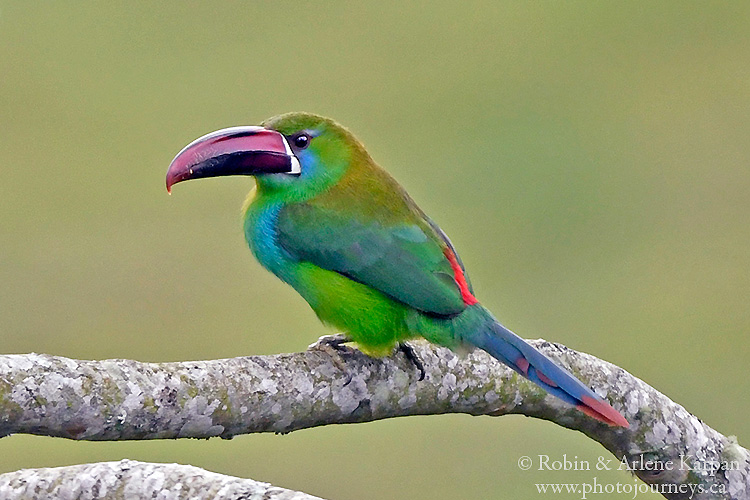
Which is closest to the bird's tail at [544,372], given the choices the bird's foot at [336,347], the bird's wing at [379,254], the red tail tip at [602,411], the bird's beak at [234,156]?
the red tail tip at [602,411]

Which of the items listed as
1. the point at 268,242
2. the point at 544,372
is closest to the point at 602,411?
the point at 544,372

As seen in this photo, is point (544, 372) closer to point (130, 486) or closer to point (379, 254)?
point (379, 254)

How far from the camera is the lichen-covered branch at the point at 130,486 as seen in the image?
2.28 metres

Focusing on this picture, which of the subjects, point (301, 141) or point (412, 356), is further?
point (301, 141)

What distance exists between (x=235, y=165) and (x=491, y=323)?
0.71m

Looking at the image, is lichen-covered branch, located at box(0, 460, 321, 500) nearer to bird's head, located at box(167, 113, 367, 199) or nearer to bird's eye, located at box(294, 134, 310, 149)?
bird's head, located at box(167, 113, 367, 199)

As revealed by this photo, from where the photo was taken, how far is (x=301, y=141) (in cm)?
286

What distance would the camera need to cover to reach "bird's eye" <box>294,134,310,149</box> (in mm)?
2854

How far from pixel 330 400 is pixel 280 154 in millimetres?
738

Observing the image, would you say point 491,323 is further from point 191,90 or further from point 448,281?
point 191,90

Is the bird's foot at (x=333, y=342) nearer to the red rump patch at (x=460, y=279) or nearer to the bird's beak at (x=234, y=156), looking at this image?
the red rump patch at (x=460, y=279)

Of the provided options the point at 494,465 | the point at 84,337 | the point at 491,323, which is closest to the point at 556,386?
the point at 491,323

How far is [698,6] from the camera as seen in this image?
385 inches

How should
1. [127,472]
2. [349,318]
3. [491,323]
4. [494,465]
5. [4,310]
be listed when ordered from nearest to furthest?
[127,472] → [491,323] → [349,318] → [494,465] → [4,310]
